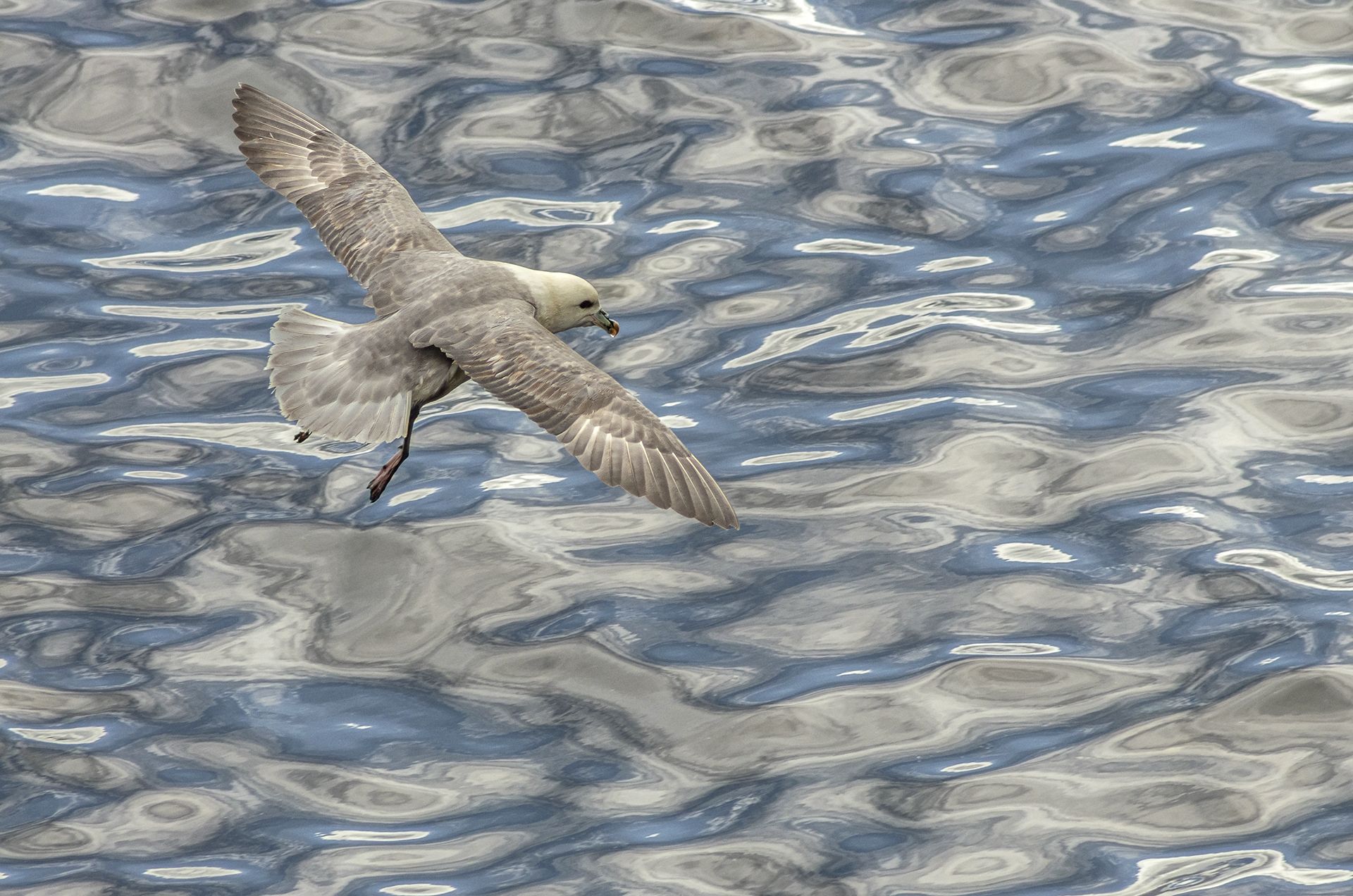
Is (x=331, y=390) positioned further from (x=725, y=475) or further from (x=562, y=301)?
(x=725, y=475)

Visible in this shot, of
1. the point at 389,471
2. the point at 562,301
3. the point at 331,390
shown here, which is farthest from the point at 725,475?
the point at 331,390

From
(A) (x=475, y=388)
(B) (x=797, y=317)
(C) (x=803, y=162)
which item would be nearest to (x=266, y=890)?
(A) (x=475, y=388)

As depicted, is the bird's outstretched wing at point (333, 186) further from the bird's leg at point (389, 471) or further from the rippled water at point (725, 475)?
the rippled water at point (725, 475)

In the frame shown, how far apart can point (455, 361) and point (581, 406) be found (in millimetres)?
663

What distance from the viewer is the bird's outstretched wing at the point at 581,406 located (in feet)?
29.0

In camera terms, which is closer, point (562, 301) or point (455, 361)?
point (455, 361)

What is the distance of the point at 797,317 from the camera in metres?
12.8

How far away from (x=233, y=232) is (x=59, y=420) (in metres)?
1.77

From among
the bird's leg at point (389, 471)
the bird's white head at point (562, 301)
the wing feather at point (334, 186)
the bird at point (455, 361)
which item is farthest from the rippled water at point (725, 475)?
the wing feather at point (334, 186)

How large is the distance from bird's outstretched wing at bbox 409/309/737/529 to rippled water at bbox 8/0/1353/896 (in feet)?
5.93

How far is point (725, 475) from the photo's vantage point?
38.0ft

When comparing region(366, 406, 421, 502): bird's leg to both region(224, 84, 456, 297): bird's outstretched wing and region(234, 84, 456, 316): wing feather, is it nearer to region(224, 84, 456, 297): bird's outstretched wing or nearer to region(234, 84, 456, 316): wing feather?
region(234, 84, 456, 316): wing feather

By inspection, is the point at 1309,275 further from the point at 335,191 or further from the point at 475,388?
the point at 335,191

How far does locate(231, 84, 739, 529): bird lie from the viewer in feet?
29.5
